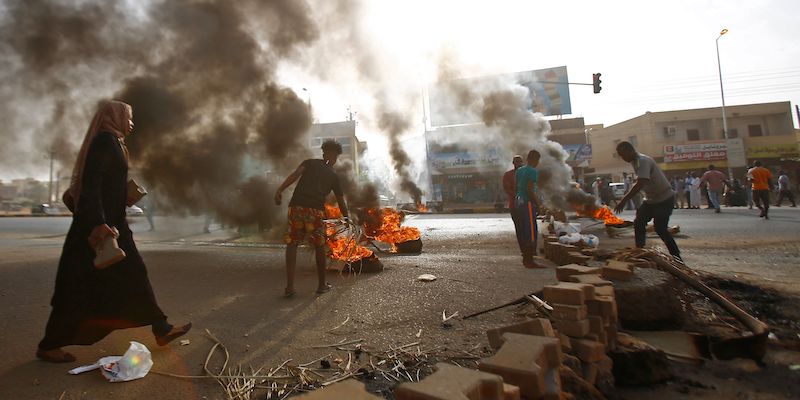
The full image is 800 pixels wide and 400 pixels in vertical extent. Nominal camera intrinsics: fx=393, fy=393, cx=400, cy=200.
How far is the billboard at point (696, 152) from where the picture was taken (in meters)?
Result: 28.0

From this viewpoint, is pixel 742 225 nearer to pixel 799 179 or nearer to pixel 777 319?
pixel 777 319

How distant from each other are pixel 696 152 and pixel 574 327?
3334 cm

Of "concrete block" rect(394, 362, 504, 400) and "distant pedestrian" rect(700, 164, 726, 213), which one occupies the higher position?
"distant pedestrian" rect(700, 164, 726, 213)

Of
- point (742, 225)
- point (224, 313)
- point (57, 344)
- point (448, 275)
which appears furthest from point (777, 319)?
point (742, 225)

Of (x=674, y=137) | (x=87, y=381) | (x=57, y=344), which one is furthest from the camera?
(x=674, y=137)

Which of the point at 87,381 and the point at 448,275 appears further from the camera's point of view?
the point at 448,275

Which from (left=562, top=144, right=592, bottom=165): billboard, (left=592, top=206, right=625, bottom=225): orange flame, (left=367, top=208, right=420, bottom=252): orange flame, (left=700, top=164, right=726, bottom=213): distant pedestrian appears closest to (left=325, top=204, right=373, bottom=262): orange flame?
(left=367, top=208, right=420, bottom=252): orange flame

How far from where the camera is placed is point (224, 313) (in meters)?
3.18

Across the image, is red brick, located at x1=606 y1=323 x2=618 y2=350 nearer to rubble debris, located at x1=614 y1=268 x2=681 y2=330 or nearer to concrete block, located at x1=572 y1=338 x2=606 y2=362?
concrete block, located at x1=572 y1=338 x2=606 y2=362

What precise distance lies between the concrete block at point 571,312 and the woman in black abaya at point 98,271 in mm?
2279

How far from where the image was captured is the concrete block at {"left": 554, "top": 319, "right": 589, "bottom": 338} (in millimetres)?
2188

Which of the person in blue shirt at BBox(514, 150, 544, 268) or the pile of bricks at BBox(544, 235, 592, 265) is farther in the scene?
the person in blue shirt at BBox(514, 150, 544, 268)

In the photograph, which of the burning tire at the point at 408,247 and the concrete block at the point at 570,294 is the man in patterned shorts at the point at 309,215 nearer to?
the concrete block at the point at 570,294

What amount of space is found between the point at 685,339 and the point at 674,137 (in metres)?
33.8
